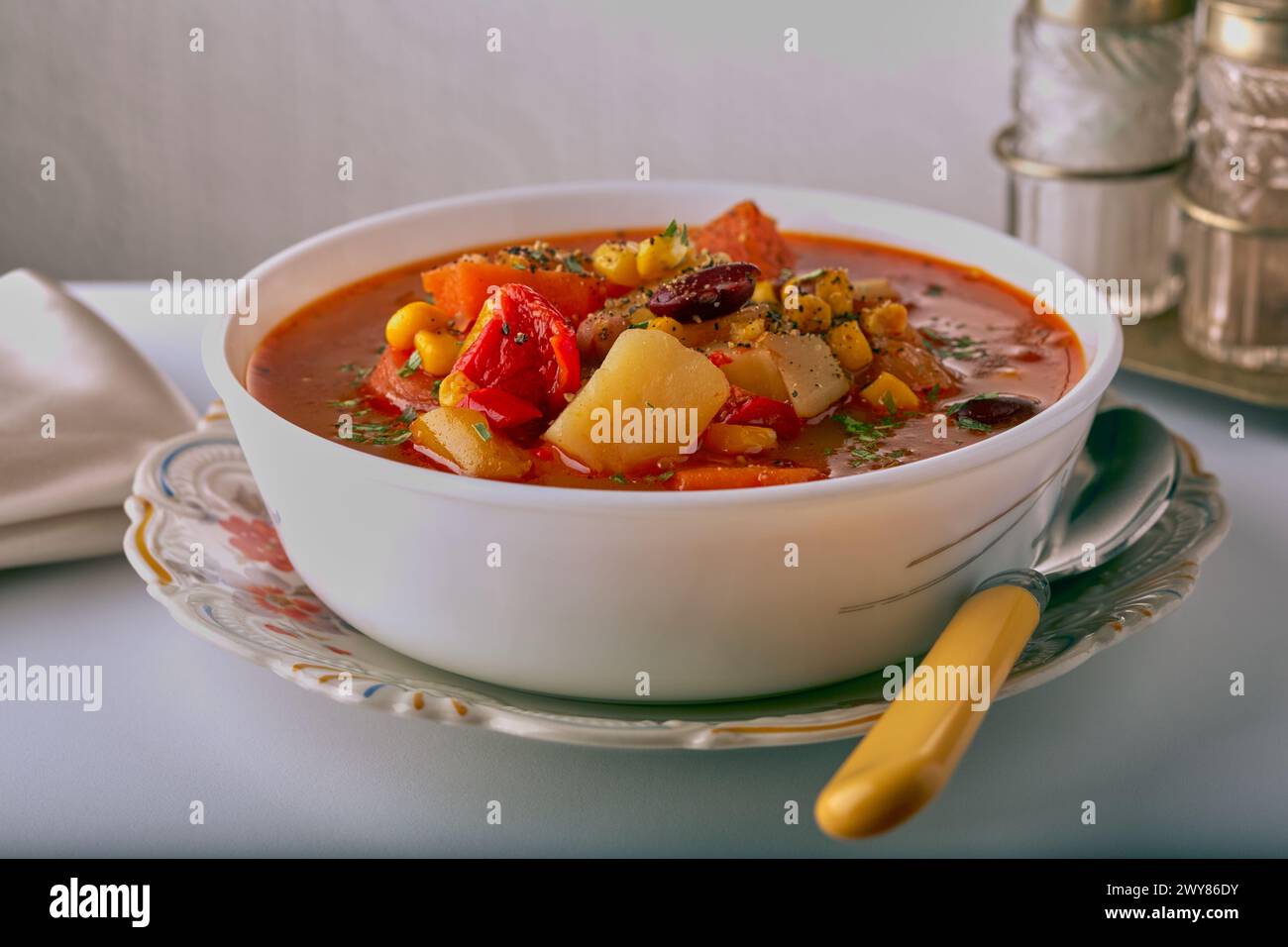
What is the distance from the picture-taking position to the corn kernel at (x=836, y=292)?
224 cm

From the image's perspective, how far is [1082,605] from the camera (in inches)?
80.4

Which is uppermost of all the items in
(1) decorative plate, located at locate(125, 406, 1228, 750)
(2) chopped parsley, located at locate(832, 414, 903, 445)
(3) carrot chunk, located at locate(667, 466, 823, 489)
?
(2) chopped parsley, located at locate(832, 414, 903, 445)

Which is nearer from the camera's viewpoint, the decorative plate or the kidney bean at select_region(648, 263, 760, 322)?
the decorative plate

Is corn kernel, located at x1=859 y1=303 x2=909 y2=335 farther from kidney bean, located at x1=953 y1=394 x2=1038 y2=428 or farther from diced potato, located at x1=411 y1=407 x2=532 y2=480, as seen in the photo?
diced potato, located at x1=411 y1=407 x2=532 y2=480

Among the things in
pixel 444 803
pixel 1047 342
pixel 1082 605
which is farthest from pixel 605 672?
pixel 1047 342

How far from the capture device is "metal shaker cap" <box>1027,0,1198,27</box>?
3.39m

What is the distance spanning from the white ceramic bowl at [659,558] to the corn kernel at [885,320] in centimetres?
34

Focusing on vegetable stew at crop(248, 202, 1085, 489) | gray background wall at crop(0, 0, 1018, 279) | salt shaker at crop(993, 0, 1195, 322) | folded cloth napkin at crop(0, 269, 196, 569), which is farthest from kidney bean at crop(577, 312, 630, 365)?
gray background wall at crop(0, 0, 1018, 279)

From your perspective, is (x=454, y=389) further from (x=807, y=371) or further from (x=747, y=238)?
(x=747, y=238)

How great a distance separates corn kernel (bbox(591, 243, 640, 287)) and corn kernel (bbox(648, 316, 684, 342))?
20 centimetres

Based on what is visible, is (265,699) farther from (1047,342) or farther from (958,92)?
(958,92)

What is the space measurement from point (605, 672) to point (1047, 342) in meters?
1.05

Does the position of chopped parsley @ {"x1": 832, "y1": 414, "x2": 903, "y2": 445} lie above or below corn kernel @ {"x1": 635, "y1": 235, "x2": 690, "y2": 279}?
below

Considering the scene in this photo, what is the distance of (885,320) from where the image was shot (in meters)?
2.24
